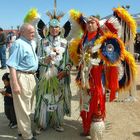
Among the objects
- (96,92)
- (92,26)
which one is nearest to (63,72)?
(96,92)

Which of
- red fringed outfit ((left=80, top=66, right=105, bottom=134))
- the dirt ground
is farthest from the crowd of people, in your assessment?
the dirt ground

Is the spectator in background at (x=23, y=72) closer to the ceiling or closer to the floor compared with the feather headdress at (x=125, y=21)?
closer to the floor

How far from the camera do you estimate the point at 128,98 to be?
23.9 feet

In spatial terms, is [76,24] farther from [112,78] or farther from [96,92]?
[96,92]

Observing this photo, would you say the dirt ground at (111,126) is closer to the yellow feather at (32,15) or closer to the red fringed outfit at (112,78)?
the red fringed outfit at (112,78)

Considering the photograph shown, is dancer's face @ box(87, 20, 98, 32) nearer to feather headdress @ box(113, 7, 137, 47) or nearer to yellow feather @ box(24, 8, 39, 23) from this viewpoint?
feather headdress @ box(113, 7, 137, 47)

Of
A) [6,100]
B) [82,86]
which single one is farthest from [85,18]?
[6,100]

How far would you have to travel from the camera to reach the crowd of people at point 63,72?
180 inches

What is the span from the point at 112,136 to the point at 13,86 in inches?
64.5

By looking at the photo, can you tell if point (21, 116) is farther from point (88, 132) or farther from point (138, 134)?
point (138, 134)

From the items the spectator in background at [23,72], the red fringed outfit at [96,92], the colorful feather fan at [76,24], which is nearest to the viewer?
the spectator in background at [23,72]

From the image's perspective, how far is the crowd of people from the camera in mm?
4582

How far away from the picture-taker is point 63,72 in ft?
17.1

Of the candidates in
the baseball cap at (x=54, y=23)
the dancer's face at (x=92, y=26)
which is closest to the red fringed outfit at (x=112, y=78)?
the dancer's face at (x=92, y=26)
